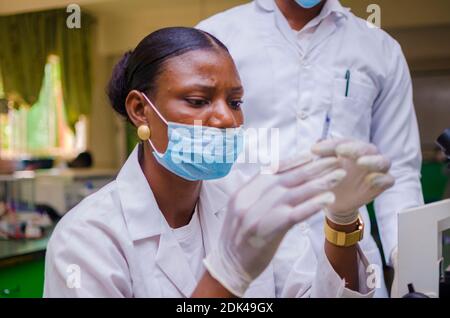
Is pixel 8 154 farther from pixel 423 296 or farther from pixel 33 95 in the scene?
pixel 423 296

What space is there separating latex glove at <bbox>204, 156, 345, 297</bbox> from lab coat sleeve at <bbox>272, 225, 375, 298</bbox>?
17 centimetres

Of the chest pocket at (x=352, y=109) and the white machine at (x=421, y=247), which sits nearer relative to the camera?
the white machine at (x=421, y=247)

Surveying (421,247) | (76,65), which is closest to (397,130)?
(421,247)

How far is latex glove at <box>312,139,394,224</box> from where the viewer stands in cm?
80

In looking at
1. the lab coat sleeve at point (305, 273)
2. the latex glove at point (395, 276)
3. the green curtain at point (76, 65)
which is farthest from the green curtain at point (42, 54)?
the latex glove at point (395, 276)

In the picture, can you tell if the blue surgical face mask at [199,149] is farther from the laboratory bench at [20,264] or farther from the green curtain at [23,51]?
the laboratory bench at [20,264]

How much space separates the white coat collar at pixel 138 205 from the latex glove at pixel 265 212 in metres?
0.19

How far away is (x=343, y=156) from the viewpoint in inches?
31.4

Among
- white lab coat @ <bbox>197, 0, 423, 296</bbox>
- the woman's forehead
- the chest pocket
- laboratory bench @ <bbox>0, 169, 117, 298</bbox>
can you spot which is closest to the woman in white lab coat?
the woman's forehead

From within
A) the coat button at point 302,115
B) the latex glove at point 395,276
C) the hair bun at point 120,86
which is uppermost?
the hair bun at point 120,86

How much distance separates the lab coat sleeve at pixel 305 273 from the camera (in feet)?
3.24

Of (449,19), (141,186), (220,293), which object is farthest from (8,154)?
(449,19)

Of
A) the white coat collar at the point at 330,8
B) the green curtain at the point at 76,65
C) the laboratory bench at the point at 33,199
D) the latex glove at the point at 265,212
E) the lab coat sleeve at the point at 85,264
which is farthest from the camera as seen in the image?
the laboratory bench at the point at 33,199
